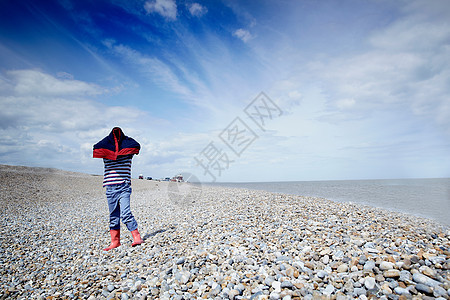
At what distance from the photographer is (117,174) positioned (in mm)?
6152

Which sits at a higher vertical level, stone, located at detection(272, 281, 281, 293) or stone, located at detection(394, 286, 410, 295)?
stone, located at detection(394, 286, 410, 295)

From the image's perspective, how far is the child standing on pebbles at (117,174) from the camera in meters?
6.09

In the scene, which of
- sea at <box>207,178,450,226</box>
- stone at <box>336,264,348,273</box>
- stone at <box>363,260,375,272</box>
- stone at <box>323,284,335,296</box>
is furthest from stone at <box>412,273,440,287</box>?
sea at <box>207,178,450,226</box>

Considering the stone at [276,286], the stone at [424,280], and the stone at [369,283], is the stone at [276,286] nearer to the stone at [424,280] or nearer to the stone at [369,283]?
the stone at [369,283]

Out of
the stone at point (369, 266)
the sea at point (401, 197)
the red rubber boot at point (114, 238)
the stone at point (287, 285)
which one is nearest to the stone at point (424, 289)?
the stone at point (369, 266)

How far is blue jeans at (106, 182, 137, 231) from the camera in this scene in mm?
6160

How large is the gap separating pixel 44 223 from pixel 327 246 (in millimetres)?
11594

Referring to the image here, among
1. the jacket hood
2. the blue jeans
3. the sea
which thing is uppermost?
the jacket hood

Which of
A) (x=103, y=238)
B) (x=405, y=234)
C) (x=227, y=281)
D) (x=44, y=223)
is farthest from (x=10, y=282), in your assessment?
(x=405, y=234)

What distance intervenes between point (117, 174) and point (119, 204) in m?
0.90

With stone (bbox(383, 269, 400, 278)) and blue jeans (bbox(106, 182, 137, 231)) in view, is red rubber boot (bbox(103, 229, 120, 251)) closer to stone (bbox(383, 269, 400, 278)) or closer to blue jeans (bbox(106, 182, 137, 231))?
A: blue jeans (bbox(106, 182, 137, 231))

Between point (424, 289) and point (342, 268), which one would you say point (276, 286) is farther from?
point (424, 289)

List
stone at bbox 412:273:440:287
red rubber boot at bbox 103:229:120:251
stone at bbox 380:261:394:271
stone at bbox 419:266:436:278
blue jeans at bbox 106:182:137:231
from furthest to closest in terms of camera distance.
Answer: red rubber boot at bbox 103:229:120:251 → blue jeans at bbox 106:182:137:231 → stone at bbox 380:261:394:271 → stone at bbox 419:266:436:278 → stone at bbox 412:273:440:287

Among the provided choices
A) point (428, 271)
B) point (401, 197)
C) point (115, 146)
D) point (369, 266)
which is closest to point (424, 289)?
point (428, 271)
